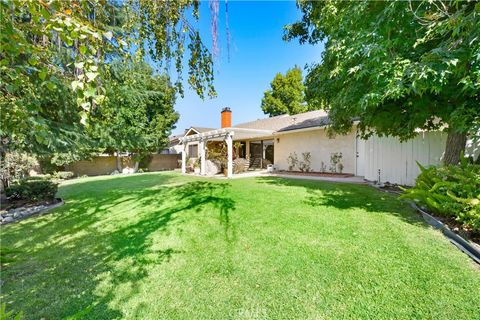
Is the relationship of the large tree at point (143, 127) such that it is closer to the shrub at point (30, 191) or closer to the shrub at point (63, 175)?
the shrub at point (63, 175)

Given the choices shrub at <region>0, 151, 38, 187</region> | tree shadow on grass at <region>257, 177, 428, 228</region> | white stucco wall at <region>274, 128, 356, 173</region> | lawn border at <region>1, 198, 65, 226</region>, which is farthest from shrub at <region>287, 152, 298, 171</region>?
shrub at <region>0, 151, 38, 187</region>

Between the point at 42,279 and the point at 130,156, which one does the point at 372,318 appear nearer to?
the point at 42,279

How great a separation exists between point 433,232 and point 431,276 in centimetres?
190

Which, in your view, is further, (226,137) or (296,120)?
(296,120)

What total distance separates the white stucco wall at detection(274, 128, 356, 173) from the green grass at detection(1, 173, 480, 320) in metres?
7.94

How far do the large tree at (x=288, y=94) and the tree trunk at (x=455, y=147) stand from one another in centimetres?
2888

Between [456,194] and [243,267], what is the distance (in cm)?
460

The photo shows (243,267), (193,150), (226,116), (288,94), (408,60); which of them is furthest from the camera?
(288,94)

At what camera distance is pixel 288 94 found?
35.9 metres

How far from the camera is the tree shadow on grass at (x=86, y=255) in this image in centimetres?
309

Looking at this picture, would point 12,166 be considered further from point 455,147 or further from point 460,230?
point 455,147

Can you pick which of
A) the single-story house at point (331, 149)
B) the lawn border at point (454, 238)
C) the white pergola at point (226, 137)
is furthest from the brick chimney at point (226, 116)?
the lawn border at point (454, 238)

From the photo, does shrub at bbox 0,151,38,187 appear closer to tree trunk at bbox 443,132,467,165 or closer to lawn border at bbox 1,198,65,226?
lawn border at bbox 1,198,65,226

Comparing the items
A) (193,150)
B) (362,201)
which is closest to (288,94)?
(193,150)
